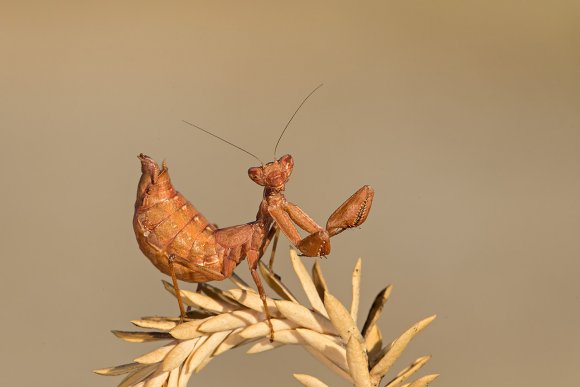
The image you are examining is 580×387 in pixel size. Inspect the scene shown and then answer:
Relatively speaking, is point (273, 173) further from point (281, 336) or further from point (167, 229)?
point (281, 336)

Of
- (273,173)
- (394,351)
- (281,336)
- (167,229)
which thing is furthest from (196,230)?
(394,351)

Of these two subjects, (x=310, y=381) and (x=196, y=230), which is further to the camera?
(x=196, y=230)

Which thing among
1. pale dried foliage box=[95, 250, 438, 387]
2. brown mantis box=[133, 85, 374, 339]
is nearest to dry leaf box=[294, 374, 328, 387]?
pale dried foliage box=[95, 250, 438, 387]

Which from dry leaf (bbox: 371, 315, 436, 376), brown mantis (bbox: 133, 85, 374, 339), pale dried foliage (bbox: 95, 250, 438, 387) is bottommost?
dry leaf (bbox: 371, 315, 436, 376)

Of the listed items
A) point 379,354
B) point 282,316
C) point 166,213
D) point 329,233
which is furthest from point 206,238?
point 379,354

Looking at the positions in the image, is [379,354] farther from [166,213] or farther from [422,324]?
[166,213]

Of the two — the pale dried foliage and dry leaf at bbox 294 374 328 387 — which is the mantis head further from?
dry leaf at bbox 294 374 328 387

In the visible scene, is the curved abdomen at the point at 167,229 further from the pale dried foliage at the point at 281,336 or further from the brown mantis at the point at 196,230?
the pale dried foliage at the point at 281,336

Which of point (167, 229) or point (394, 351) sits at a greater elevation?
point (167, 229)
